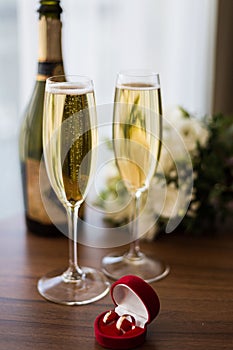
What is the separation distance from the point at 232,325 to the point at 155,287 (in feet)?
0.56

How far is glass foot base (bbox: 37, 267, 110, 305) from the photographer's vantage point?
35.8 inches

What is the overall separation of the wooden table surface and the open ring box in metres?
0.02

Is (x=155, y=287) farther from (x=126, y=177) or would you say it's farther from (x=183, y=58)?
(x=183, y=58)

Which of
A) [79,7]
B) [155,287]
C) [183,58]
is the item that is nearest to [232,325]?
[155,287]

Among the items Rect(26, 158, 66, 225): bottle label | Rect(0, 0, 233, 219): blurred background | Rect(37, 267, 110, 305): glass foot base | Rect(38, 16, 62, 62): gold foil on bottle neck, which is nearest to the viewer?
Rect(37, 267, 110, 305): glass foot base

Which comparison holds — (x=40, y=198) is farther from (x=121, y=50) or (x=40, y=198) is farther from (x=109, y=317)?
(x=121, y=50)

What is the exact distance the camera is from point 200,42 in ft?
6.95

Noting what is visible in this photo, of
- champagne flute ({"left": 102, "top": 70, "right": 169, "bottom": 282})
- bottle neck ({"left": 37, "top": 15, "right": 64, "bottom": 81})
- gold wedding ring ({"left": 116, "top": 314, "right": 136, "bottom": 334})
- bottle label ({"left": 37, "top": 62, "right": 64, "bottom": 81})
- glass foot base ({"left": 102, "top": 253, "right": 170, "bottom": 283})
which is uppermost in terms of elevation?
bottle neck ({"left": 37, "top": 15, "right": 64, "bottom": 81})

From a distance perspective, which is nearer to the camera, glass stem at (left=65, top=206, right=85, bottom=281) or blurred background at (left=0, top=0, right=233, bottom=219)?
glass stem at (left=65, top=206, right=85, bottom=281)

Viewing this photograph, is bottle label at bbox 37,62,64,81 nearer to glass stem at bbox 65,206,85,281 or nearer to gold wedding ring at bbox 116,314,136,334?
glass stem at bbox 65,206,85,281

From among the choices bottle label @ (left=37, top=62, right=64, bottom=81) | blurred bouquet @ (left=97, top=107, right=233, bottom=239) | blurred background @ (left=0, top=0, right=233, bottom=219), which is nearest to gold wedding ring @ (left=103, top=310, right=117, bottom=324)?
blurred bouquet @ (left=97, top=107, right=233, bottom=239)

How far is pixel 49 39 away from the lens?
41.3 inches

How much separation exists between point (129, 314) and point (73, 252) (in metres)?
0.19

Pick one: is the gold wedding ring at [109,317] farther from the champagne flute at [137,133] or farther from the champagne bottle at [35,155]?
the champagne bottle at [35,155]
